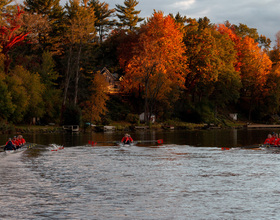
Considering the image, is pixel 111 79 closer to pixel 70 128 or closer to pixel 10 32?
pixel 70 128

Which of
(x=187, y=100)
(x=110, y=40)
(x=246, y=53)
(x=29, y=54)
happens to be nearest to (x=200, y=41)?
(x=187, y=100)

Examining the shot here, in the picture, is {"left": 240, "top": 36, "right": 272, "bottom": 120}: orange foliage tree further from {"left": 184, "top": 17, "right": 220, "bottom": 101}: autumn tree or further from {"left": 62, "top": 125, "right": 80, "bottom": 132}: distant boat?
{"left": 62, "top": 125, "right": 80, "bottom": 132}: distant boat

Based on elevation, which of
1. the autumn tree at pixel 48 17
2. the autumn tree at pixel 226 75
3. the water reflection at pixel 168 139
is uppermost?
the autumn tree at pixel 48 17

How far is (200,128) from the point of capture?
282ft

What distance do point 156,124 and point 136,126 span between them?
6898 millimetres

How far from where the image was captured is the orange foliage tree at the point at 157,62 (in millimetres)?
80688

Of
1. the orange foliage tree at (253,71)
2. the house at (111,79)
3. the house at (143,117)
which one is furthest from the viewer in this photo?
the house at (111,79)

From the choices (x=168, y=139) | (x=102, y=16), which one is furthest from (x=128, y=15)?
(x=168, y=139)

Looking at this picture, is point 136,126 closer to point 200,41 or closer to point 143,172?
point 200,41

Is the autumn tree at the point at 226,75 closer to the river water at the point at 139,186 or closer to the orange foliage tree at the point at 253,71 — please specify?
the orange foliage tree at the point at 253,71

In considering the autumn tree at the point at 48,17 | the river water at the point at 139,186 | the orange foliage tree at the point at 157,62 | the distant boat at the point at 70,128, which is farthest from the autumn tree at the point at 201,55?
the river water at the point at 139,186

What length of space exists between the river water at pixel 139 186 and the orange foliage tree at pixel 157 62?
1853 inches

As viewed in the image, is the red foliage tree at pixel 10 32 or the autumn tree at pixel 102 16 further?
the autumn tree at pixel 102 16

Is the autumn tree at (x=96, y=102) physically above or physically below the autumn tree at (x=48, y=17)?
below
